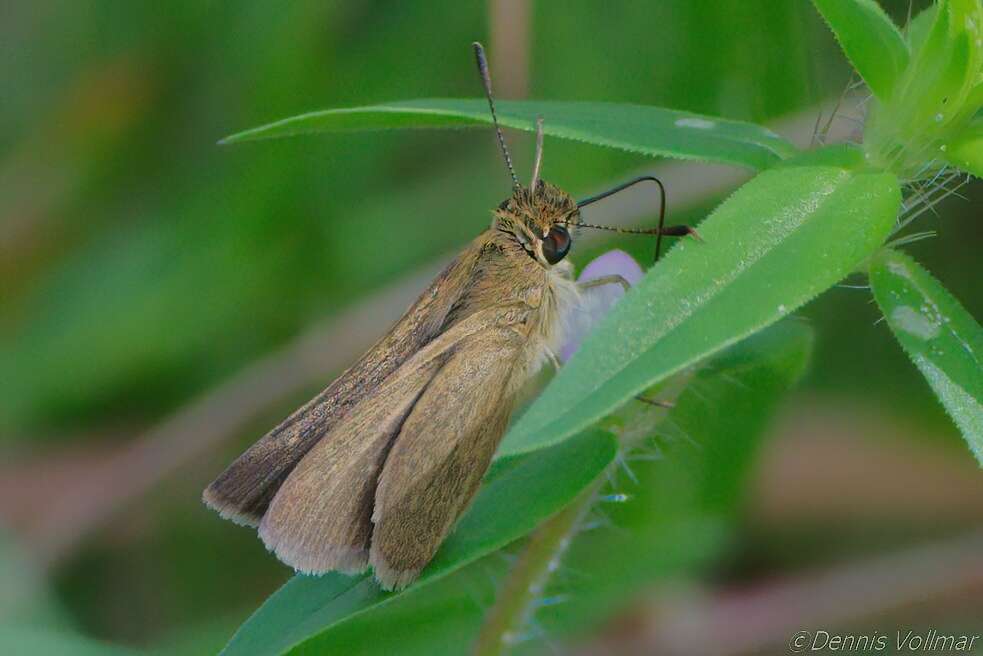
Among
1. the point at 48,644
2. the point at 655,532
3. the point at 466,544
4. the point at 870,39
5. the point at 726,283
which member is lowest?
the point at 655,532

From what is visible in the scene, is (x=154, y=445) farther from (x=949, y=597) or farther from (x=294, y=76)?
(x=949, y=597)

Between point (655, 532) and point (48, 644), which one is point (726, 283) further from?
point (48, 644)

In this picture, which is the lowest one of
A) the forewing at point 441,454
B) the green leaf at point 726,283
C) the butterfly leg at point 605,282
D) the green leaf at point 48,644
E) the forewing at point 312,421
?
the green leaf at point 48,644

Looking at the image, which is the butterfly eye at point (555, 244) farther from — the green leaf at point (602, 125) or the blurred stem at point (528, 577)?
the blurred stem at point (528, 577)

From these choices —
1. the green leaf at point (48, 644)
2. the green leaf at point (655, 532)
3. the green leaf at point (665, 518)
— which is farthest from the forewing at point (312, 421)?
the green leaf at point (48, 644)

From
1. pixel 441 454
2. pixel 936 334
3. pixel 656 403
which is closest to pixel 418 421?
pixel 441 454

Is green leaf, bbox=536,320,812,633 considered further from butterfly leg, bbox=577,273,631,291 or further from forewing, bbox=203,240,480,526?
forewing, bbox=203,240,480,526
